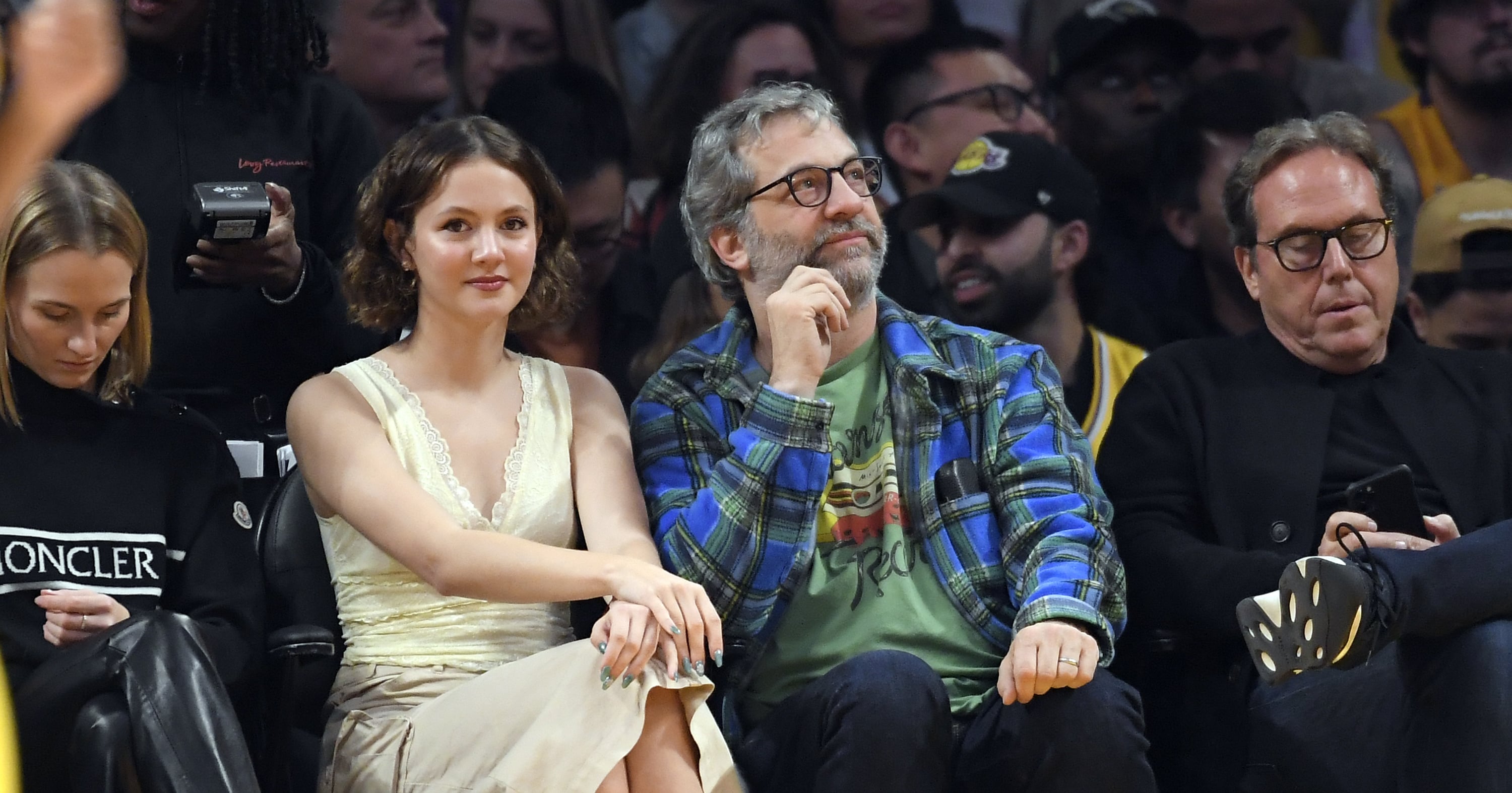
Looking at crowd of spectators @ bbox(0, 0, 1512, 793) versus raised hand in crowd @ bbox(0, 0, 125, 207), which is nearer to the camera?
raised hand in crowd @ bbox(0, 0, 125, 207)

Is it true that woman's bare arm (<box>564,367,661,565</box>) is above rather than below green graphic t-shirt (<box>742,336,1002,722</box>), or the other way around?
above

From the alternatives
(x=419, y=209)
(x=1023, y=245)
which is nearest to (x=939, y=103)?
(x=1023, y=245)

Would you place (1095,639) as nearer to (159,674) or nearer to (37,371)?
(159,674)

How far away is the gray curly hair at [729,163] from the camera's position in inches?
116

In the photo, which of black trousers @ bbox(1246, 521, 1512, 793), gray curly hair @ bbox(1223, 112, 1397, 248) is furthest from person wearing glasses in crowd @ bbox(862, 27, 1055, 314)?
black trousers @ bbox(1246, 521, 1512, 793)

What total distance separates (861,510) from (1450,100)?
86.1 inches

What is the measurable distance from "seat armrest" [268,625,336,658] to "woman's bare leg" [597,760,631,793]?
0.48m

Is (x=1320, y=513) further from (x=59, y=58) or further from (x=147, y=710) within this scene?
(x=59, y=58)

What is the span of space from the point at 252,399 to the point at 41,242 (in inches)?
24.2

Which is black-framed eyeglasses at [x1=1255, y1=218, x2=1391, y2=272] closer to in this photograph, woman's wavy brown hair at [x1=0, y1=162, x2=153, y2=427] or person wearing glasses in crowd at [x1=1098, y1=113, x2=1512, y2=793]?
person wearing glasses in crowd at [x1=1098, y1=113, x2=1512, y2=793]

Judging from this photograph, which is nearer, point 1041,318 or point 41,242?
point 41,242

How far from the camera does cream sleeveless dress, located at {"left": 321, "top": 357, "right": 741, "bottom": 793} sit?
7.61ft

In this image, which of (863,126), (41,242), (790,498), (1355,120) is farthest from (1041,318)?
(41,242)

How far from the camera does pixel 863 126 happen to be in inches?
156
